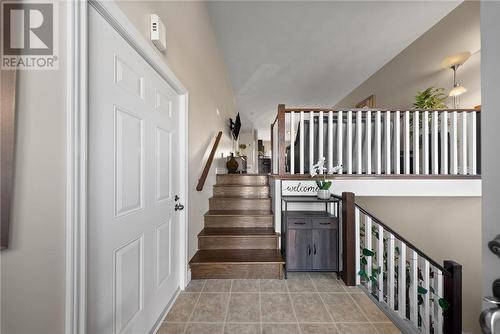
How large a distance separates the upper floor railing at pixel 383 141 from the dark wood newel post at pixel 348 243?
0.78 meters

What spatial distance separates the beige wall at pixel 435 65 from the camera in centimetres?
316

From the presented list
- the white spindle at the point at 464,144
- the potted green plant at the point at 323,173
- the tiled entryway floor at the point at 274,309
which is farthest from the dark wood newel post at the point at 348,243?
the white spindle at the point at 464,144

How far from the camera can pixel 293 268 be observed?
7.53 feet

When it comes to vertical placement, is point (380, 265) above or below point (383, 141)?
below

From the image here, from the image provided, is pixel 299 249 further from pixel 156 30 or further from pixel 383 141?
pixel 156 30

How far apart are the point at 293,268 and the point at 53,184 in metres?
2.18

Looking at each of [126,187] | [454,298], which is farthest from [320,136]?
[126,187]

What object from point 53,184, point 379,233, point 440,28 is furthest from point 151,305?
point 440,28

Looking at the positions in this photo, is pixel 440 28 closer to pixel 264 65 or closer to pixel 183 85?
pixel 264 65

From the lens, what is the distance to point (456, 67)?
3.32 metres

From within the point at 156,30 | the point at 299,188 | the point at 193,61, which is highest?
the point at 193,61

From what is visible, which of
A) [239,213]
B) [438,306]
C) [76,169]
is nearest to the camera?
[76,169]

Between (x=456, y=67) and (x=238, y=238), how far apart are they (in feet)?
13.9

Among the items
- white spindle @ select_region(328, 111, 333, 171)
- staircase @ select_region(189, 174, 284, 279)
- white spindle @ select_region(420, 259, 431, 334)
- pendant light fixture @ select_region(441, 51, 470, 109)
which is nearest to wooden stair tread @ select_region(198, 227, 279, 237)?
staircase @ select_region(189, 174, 284, 279)
